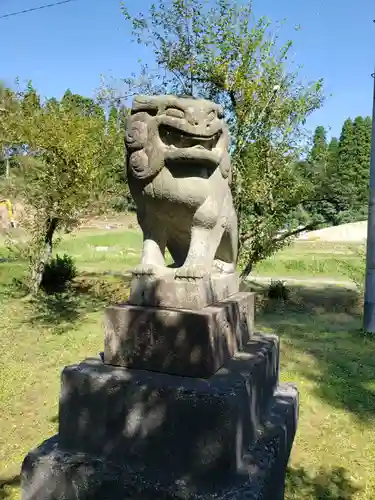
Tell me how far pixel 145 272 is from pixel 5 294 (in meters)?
8.14

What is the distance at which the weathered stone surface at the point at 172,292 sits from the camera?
2.54 meters

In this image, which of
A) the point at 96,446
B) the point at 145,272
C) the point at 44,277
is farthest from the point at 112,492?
the point at 44,277

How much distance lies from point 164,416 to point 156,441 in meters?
0.14

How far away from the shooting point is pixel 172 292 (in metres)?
2.58

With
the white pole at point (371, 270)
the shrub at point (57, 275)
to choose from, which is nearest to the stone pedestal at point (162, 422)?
the white pole at point (371, 270)

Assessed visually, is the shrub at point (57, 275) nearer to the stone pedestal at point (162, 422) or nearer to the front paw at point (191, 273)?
the stone pedestal at point (162, 422)

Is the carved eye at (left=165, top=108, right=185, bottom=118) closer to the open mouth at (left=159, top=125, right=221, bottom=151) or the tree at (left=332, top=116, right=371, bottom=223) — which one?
the open mouth at (left=159, top=125, right=221, bottom=151)

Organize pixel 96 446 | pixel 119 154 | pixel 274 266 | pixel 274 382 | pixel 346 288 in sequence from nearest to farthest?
1. pixel 96 446
2. pixel 274 382
3. pixel 119 154
4. pixel 346 288
5. pixel 274 266

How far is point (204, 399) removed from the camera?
2234 mm

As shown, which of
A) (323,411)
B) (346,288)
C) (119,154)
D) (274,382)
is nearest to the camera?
(274,382)

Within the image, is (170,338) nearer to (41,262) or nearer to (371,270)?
(371,270)

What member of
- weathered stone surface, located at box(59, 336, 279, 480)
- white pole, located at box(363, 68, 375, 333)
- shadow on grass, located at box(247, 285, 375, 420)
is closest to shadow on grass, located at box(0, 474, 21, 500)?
weathered stone surface, located at box(59, 336, 279, 480)

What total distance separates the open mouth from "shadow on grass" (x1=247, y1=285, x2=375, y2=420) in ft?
10.9

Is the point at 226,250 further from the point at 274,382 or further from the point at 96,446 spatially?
the point at 96,446
